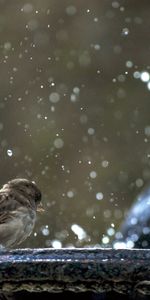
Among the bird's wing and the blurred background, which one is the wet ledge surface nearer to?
the bird's wing

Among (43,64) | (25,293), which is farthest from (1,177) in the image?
(25,293)

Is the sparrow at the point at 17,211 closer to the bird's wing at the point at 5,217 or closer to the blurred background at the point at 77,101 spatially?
the bird's wing at the point at 5,217

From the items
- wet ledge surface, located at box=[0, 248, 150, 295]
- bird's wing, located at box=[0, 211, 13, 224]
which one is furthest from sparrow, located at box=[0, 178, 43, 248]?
wet ledge surface, located at box=[0, 248, 150, 295]

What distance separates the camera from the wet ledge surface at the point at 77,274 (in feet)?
8.63

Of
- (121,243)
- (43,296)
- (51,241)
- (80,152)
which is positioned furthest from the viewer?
(80,152)

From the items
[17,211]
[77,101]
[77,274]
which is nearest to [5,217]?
[17,211]

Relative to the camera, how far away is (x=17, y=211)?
181 inches

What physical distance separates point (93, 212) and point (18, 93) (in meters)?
1.65

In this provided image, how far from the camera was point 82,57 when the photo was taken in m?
11.4

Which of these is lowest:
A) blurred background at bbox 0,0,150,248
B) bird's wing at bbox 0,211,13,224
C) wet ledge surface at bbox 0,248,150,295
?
wet ledge surface at bbox 0,248,150,295

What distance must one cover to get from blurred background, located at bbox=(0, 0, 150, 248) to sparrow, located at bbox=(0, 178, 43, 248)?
5.20 meters

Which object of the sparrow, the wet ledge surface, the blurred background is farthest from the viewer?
the blurred background

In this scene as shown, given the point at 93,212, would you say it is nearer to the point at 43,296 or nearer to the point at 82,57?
the point at 82,57

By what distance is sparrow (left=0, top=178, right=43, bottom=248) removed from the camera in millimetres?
4465
